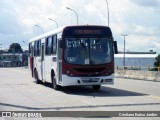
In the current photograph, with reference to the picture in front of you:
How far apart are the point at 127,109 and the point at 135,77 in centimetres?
2715

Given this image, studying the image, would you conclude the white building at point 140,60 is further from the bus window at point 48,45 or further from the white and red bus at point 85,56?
the white and red bus at point 85,56

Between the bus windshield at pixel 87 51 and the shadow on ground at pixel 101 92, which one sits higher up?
the bus windshield at pixel 87 51

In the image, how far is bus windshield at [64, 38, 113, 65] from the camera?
19859mm

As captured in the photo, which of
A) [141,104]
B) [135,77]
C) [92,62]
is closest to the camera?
[141,104]

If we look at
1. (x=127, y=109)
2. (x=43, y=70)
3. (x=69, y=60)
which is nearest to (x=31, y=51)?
(x=43, y=70)

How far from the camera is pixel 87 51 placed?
65.5 ft

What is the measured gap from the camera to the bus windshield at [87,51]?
65.2 feet

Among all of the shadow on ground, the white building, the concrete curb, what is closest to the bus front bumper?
the shadow on ground

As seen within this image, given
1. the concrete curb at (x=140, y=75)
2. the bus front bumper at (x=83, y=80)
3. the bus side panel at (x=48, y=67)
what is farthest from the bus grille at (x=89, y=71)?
the concrete curb at (x=140, y=75)

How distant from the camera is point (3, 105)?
1527 centimetres

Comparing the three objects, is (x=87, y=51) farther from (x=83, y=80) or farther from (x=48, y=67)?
(x=48, y=67)

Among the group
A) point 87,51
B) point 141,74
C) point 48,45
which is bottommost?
point 141,74

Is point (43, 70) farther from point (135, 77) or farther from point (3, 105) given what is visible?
point (135, 77)

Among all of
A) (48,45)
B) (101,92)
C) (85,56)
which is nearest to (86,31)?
(85,56)
